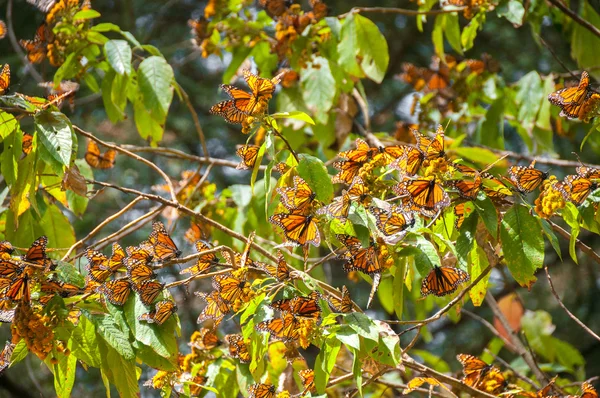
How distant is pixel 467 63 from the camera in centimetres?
279

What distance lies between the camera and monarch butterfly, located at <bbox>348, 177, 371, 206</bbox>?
4.28 ft

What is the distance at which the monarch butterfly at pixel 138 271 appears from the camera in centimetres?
131

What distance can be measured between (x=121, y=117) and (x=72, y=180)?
0.66 metres

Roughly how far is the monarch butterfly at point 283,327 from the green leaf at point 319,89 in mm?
1143

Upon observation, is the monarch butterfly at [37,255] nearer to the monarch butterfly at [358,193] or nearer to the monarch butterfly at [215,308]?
the monarch butterfly at [215,308]

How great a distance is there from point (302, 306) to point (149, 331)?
28cm

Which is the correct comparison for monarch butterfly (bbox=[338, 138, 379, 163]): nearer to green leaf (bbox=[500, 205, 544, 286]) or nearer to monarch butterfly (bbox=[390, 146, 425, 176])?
monarch butterfly (bbox=[390, 146, 425, 176])

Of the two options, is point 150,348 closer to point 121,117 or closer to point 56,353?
point 56,353

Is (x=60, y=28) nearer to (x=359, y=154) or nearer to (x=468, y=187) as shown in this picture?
(x=359, y=154)

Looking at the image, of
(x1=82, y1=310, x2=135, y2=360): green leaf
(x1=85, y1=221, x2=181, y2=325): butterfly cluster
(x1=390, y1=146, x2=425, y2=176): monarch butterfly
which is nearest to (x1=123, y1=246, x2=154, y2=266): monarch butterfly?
(x1=85, y1=221, x2=181, y2=325): butterfly cluster

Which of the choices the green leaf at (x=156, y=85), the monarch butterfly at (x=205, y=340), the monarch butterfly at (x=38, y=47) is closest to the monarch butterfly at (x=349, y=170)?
the monarch butterfly at (x=205, y=340)

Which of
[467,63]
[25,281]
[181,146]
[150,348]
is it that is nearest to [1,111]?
[25,281]

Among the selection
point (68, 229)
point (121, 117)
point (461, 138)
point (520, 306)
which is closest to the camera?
point (68, 229)

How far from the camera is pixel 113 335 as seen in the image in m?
1.31
